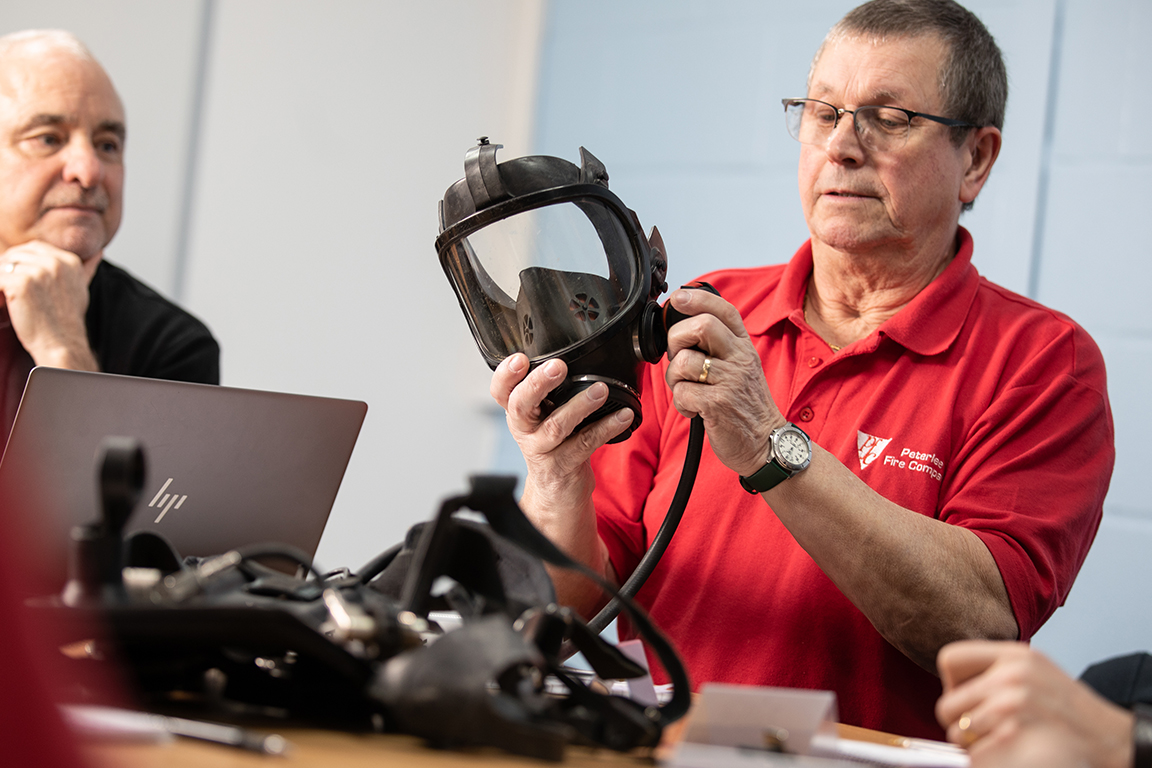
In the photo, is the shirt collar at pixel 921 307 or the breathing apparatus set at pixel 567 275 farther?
the shirt collar at pixel 921 307

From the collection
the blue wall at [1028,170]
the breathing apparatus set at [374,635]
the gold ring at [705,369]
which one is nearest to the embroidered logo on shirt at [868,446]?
the gold ring at [705,369]

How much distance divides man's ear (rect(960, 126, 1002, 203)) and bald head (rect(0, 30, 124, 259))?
164cm

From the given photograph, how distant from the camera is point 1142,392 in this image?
2283 millimetres

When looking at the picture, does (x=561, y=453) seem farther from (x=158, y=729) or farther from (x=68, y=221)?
(x=68, y=221)

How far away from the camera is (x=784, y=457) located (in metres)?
1.19

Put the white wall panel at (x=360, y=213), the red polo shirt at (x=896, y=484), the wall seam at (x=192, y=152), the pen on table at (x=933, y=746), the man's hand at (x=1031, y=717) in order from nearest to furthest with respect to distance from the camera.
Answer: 1. the man's hand at (x=1031, y=717)
2. the pen on table at (x=933, y=746)
3. the red polo shirt at (x=896, y=484)
4. the wall seam at (x=192, y=152)
5. the white wall panel at (x=360, y=213)

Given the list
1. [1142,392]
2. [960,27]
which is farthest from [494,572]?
[1142,392]

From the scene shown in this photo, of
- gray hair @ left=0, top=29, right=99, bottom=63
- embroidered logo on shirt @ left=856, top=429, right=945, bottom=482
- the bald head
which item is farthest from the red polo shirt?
gray hair @ left=0, top=29, right=99, bottom=63

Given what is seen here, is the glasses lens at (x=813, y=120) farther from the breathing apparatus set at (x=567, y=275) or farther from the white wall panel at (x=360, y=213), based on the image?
the white wall panel at (x=360, y=213)

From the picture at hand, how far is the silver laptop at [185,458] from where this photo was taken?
36.9 inches

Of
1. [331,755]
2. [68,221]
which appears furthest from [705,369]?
[68,221]

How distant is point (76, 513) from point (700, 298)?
71 cm

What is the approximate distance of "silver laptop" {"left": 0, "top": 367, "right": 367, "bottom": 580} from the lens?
3.07 feet

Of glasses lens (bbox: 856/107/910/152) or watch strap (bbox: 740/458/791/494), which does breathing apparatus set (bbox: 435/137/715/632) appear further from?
glasses lens (bbox: 856/107/910/152)
